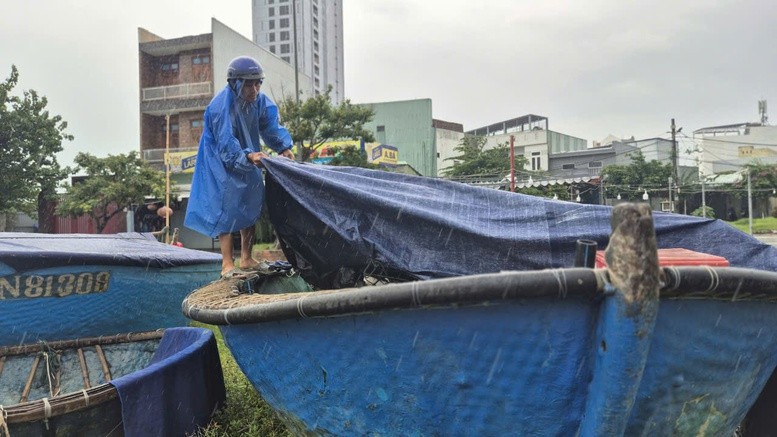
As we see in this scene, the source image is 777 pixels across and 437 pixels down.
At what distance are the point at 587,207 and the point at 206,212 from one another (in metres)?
2.04

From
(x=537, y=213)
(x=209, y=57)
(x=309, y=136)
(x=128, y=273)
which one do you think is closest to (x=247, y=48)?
(x=209, y=57)

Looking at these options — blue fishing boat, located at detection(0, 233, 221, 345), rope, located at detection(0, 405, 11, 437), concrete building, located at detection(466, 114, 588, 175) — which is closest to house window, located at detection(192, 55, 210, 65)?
concrete building, located at detection(466, 114, 588, 175)

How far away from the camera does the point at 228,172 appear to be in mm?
3238

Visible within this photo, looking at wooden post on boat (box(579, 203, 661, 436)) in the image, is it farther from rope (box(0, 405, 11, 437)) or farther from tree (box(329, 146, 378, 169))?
tree (box(329, 146, 378, 169))

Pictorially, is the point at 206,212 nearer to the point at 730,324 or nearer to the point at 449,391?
the point at 449,391

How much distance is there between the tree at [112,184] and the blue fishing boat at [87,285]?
554 inches

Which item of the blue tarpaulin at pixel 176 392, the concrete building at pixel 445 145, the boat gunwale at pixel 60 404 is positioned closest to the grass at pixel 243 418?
the blue tarpaulin at pixel 176 392

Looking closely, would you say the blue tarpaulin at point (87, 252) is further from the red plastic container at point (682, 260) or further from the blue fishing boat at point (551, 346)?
the red plastic container at point (682, 260)

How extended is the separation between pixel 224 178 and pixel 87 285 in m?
1.33

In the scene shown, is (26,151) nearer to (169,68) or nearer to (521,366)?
(169,68)

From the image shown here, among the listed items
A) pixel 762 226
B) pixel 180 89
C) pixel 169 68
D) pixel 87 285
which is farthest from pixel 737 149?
pixel 87 285

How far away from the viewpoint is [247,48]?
23.9 m

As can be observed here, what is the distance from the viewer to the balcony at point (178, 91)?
21.7 m

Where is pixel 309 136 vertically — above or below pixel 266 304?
above
